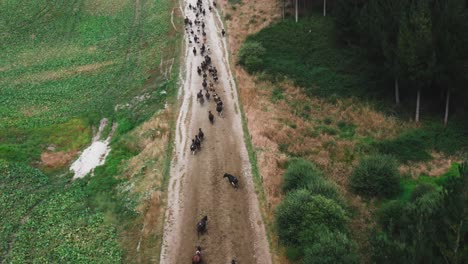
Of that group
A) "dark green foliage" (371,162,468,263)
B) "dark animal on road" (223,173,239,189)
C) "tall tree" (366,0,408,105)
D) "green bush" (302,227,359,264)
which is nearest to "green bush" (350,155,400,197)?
"dark animal on road" (223,173,239,189)

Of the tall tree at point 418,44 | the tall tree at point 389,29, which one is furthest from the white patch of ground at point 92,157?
the tall tree at point 418,44

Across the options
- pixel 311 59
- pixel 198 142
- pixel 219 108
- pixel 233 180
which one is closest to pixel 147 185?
pixel 198 142

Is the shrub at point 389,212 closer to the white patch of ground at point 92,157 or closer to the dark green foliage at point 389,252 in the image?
the dark green foliage at point 389,252

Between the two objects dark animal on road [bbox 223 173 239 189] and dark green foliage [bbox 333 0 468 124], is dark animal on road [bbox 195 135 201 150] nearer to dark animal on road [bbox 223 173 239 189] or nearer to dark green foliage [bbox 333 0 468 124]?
dark animal on road [bbox 223 173 239 189]

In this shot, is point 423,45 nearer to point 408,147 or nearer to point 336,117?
point 408,147

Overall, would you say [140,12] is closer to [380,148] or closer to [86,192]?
[86,192]
